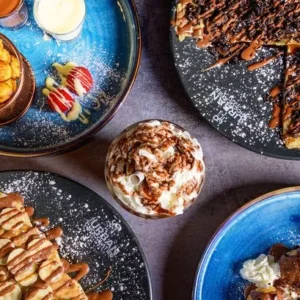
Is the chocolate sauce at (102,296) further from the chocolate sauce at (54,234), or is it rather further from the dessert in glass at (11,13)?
the dessert in glass at (11,13)

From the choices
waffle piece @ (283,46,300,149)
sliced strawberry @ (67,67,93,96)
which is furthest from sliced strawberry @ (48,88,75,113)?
waffle piece @ (283,46,300,149)

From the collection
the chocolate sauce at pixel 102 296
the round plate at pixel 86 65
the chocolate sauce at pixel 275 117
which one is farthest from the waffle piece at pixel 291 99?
the chocolate sauce at pixel 102 296

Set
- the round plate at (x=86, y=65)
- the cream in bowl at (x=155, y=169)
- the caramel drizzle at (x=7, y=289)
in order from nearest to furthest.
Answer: the cream in bowl at (x=155, y=169) → the caramel drizzle at (x=7, y=289) → the round plate at (x=86, y=65)

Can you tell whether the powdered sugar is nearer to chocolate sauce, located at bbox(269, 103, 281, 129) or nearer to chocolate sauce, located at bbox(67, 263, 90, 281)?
chocolate sauce, located at bbox(269, 103, 281, 129)

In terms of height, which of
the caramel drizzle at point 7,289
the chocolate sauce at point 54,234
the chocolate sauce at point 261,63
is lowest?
the caramel drizzle at point 7,289

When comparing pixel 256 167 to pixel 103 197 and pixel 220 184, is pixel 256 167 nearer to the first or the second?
pixel 220 184

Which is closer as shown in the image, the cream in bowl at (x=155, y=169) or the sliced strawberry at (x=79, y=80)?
the cream in bowl at (x=155, y=169)

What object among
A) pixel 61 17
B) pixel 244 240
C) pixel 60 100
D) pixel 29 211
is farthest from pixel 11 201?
pixel 244 240
